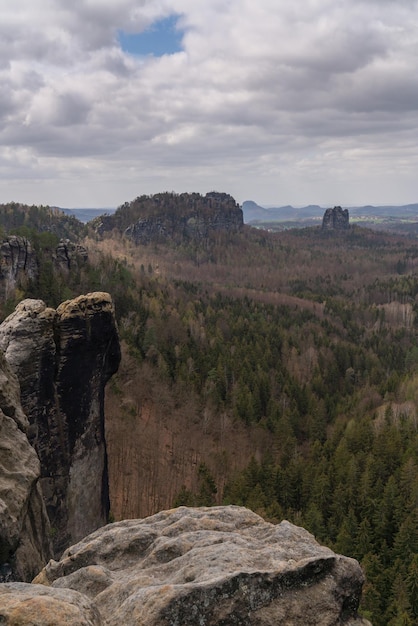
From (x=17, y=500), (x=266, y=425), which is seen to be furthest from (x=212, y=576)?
(x=266, y=425)

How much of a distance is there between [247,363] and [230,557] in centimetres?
9691

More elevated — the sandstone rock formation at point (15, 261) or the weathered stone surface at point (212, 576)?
the sandstone rock formation at point (15, 261)

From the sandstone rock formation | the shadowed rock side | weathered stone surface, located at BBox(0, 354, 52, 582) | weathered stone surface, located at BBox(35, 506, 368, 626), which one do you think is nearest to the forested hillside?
the sandstone rock formation

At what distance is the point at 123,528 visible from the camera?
15.3m

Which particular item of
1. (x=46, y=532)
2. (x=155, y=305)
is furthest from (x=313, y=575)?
(x=155, y=305)

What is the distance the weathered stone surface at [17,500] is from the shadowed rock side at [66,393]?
889 centimetres

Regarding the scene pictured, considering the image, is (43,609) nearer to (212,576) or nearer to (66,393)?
(212,576)

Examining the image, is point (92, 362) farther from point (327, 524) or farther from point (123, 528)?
point (327, 524)

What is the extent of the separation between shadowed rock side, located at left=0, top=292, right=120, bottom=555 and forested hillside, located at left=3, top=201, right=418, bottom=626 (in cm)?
2248

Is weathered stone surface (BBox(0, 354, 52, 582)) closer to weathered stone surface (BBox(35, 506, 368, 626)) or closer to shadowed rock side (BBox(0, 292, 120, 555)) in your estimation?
weathered stone surface (BBox(35, 506, 368, 626))

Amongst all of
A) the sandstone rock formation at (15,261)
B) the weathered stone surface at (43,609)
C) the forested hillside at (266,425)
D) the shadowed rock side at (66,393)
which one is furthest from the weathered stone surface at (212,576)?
the sandstone rock formation at (15,261)

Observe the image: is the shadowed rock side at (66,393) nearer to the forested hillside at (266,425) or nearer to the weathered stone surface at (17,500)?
the weathered stone surface at (17,500)

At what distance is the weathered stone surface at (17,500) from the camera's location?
14.4 m

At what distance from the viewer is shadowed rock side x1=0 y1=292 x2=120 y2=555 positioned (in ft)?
99.6
